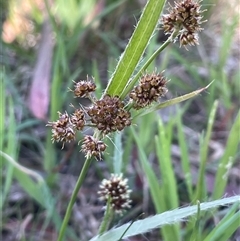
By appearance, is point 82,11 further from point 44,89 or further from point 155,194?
point 155,194

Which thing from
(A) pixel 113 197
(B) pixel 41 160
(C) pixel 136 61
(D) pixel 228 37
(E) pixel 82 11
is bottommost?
(A) pixel 113 197

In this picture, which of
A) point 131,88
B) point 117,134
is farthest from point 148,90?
point 117,134

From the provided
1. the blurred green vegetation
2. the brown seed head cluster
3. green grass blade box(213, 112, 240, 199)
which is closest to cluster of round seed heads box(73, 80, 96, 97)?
the brown seed head cluster

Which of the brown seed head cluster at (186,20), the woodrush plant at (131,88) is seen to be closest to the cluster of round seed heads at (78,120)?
the woodrush plant at (131,88)

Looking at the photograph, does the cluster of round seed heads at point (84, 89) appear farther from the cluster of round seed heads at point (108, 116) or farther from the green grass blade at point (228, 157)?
the green grass blade at point (228, 157)

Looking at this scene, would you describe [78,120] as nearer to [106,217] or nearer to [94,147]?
[94,147]

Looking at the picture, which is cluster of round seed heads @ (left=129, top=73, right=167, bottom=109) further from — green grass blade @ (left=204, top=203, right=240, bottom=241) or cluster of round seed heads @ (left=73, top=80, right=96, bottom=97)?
green grass blade @ (left=204, top=203, right=240, bottom=241)

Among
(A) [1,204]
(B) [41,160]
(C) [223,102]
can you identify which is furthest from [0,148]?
(C) [223,102]
